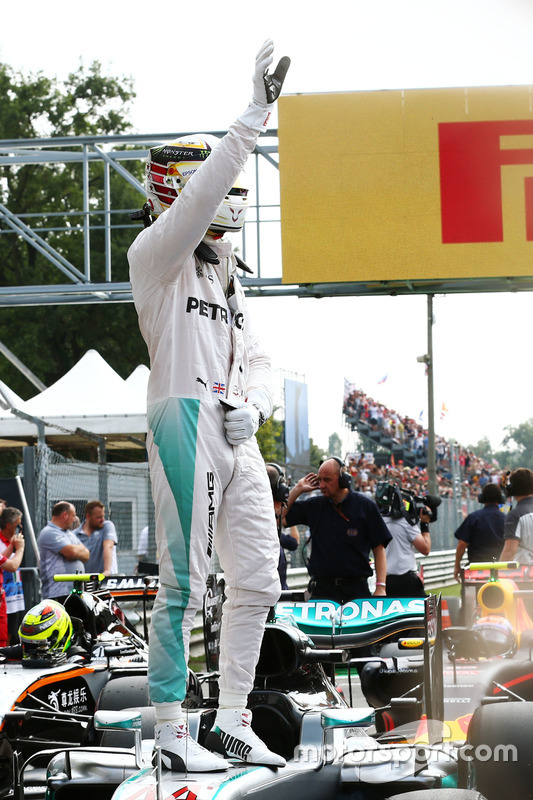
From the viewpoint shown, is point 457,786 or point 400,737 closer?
point 457,786

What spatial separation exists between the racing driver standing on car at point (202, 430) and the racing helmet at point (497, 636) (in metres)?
2.17

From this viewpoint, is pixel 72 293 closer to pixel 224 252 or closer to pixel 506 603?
pixel 506 603

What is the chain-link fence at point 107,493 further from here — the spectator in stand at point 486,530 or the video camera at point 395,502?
the video camera at point 395,502

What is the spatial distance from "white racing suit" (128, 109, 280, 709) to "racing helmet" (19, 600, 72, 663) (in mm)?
2764

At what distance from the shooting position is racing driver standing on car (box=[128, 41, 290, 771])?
312cm

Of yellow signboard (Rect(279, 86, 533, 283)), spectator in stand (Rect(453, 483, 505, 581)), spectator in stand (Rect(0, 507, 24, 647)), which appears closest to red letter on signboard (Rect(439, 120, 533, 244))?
yellow signboard (Rect(279, 86, 533, 283))

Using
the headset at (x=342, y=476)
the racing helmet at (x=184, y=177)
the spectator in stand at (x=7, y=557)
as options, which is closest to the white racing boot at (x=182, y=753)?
the racing helmet at (x=184, y=177)

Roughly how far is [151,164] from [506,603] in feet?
11.7

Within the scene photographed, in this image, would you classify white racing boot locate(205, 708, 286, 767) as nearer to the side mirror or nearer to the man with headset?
the side mirror

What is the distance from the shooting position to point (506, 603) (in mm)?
5910

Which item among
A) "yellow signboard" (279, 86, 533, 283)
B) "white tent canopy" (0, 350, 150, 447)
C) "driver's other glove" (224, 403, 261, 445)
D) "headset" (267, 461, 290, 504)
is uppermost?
"yellow signboard" (279, 86, 533, 283)

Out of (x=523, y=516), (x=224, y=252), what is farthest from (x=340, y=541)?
(x=224, y=252)

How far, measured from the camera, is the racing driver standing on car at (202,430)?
123 inches

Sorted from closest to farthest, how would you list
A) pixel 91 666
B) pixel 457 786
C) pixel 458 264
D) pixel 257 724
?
pixel 457 786 → pixel 257 724 → pixel 91 666 → pixel 458 264
